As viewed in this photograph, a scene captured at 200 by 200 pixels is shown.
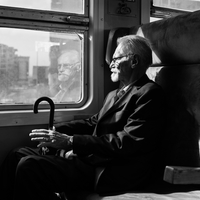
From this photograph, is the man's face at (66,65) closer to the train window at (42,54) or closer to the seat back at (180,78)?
the train window at (42,54)

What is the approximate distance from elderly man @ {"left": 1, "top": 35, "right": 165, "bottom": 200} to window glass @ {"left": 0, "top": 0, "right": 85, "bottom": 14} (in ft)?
3.57

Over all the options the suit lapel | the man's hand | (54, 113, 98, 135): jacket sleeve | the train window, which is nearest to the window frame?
the train window

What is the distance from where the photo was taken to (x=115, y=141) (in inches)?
88.2

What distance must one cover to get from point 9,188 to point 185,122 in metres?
1.41

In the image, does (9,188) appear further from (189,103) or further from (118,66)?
(189,103)

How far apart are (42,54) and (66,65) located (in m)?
0.24

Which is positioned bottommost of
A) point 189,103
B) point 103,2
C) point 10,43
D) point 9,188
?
point 9,188

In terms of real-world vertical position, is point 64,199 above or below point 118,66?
below

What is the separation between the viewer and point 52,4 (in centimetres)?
305

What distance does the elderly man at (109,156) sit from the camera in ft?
7.23

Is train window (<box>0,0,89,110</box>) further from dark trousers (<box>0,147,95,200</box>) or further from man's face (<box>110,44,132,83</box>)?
dark trousers (<box>0,147,95,200</box>)

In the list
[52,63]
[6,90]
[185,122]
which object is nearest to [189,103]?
[185,122]

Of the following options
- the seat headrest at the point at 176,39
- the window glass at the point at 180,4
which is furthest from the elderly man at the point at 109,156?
the window glass at the point at 180,4

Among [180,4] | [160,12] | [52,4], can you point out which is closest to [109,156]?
[52,4]
